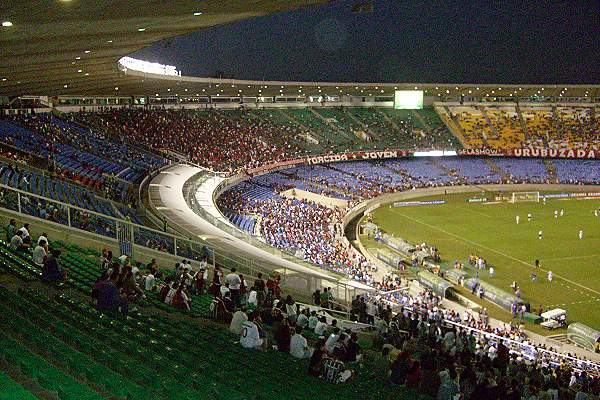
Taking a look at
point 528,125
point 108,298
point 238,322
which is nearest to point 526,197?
point 528,125

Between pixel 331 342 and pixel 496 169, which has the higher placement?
pixel 496 169

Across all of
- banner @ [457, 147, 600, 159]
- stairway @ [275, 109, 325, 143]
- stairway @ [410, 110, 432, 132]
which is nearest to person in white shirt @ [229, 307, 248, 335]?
stairway @ [275, 109, 325, 143]

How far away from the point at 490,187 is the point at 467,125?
51.4ft

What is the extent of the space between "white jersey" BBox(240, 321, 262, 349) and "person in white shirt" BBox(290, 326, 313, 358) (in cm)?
59

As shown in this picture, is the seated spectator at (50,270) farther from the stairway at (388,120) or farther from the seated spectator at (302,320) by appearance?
the stairway at (388,120)

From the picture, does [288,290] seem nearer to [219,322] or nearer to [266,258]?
[266,258]

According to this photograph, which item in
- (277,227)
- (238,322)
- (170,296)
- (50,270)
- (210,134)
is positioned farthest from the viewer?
(210,134)

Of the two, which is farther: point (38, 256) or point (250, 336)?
point (38, 256)

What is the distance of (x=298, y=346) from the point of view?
10047 mm

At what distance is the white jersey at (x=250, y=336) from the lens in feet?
31.9

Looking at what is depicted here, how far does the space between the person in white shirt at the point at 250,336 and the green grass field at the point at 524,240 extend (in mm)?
19703

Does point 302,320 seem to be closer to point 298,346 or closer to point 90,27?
point 298,346

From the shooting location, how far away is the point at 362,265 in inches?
1265

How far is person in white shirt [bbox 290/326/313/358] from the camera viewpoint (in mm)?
10031
